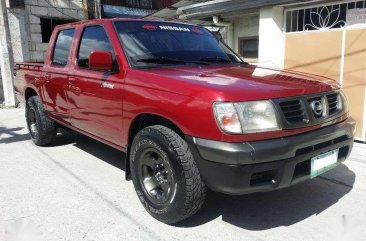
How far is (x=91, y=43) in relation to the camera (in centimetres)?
416

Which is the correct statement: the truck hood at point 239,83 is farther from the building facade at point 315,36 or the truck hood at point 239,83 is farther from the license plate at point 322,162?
the building facade at point 315,36

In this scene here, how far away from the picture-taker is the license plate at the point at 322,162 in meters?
2.91

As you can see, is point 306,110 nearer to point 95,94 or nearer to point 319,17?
point 95,94

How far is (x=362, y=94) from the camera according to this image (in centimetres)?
586

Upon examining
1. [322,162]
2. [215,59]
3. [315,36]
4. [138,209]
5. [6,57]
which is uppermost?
[315,36]

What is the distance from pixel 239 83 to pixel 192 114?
0.49 metres

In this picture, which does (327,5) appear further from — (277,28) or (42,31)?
(42,31)

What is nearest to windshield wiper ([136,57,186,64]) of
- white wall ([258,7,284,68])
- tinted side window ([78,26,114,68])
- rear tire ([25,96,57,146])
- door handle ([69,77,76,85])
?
tinted side window ([78,26,114,68])

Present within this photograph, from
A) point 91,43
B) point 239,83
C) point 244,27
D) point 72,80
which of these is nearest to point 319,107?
→ point 239,83

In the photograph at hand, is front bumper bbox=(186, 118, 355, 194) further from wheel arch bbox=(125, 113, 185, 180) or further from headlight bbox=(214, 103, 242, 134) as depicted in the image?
wheel arch bbox=(125, 113, 185, 180)

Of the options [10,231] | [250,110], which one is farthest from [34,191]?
[250,110]

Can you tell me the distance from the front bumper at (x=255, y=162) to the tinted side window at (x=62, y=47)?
2686 mm

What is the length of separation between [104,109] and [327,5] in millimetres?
4503

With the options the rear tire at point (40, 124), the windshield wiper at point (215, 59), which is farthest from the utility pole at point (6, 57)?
the windshield wiper at point (215, 59)
